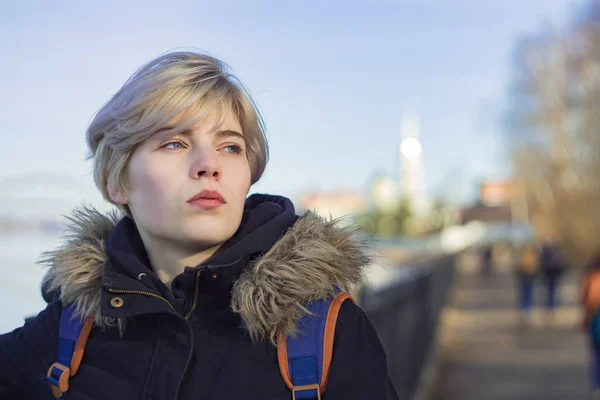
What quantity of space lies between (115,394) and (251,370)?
0.31 m

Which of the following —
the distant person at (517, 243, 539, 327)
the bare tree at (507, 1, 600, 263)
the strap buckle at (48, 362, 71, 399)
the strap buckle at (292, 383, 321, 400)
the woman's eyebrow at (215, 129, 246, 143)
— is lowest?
the distant person at (517, 243, 539, 327)

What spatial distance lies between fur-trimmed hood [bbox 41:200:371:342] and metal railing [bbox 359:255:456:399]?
7.56ft

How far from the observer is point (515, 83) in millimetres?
33781

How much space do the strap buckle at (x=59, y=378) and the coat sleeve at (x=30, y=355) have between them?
98 mm

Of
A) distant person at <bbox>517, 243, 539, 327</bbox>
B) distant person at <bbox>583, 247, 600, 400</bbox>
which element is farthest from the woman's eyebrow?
distant person at <bbox>517, 243, 539, 327</bbox>

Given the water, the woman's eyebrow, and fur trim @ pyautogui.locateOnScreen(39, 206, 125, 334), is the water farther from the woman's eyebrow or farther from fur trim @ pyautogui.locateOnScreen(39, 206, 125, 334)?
the woman's eyebrow

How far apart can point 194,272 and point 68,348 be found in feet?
1.14

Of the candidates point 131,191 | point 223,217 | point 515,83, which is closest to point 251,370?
point 223,217

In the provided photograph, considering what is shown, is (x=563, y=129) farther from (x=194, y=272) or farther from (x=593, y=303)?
(x=194, y=272)

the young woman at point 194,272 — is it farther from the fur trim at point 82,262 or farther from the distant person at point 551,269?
the distant person at point 551,269

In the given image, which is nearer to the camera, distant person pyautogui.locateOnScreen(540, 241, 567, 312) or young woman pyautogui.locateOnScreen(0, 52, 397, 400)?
young woman pyautogui.locateOnScreen(0, 52, 397, 400)

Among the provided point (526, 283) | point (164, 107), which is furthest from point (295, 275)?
point (526, 283)

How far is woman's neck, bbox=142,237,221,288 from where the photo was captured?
6.28 ft

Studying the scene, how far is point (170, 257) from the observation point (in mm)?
1948
